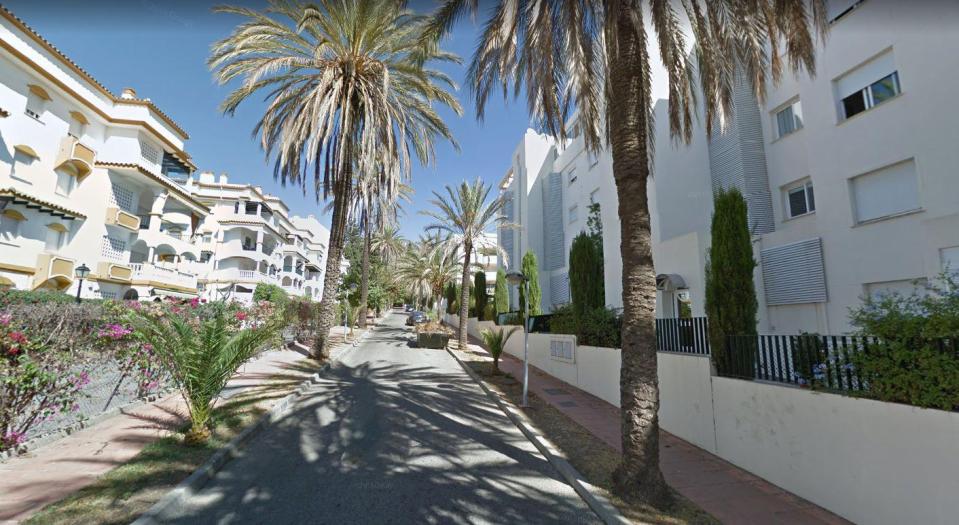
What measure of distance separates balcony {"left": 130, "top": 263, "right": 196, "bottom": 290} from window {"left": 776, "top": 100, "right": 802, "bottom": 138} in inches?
1351

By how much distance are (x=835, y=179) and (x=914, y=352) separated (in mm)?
10348

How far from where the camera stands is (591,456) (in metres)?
6.18

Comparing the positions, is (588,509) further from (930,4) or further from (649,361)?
(930,4)

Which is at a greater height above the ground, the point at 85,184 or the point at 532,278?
the point at 85,184

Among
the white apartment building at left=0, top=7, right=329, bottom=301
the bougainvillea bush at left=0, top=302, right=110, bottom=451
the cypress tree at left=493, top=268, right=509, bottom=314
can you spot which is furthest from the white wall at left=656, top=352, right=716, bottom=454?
the white apartment building at left=0, top=7, right=329, bottom=301

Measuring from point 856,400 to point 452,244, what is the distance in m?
20.5

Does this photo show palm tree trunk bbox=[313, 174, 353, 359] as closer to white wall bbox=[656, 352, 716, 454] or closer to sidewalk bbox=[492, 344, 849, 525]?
sidewalk bbox=[492, 344, 849, 525]

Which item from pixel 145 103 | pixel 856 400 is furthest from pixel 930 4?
pixel 145 103

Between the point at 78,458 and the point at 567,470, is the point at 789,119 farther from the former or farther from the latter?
the point at 78,458

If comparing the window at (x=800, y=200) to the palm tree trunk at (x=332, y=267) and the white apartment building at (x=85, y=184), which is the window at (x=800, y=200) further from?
the white apartment building at (x=85, y=184)

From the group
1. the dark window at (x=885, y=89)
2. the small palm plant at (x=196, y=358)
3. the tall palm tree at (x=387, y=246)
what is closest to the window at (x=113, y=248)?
the tall palm tree at (x=387, y=246)

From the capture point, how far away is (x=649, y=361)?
503 centimetres

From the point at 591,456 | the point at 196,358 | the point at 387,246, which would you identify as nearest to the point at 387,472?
the point at 591,456

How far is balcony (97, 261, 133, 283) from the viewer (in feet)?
77.3
